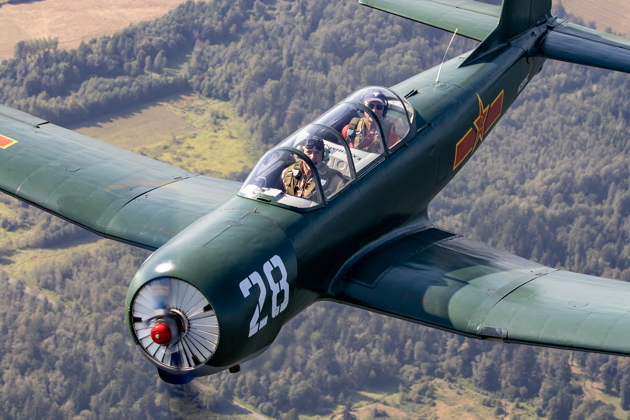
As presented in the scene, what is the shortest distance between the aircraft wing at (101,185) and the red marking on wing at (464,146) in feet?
19.3

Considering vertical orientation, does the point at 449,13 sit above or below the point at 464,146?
above

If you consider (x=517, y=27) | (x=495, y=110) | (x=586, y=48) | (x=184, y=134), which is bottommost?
(x=184, y=134)

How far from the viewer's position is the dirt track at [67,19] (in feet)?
364

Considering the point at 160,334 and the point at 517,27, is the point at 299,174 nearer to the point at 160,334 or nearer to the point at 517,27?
the point at 160,334

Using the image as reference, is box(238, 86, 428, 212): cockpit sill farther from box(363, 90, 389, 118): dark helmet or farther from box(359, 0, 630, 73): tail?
box(359, 0, 630, 73): tail

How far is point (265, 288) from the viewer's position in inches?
528

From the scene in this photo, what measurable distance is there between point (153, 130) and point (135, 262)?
20.5 meters

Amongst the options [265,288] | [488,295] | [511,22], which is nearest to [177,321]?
[265,288]

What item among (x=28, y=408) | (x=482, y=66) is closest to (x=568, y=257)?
(x=28, y=408)

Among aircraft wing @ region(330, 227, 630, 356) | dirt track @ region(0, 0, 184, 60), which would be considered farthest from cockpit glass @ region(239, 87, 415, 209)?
dirt track @ region(0, 0, 184, 60)

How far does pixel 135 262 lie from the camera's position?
101875 millimetres

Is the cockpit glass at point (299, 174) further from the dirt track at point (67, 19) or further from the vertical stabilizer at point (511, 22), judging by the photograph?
the dirt track at point (67, 19)

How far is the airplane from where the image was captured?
1272 cm

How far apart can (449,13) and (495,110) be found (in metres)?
4.01
